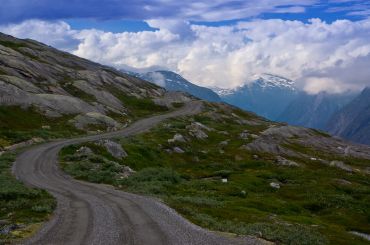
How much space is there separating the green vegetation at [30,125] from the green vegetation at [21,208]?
52.8 m

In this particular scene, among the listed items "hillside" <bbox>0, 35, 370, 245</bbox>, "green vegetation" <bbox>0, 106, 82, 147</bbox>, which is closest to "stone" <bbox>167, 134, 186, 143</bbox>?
"hillside" <bbox>0, 35, 370, 245</bbox>

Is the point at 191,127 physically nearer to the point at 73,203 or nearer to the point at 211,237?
the point at 73,203

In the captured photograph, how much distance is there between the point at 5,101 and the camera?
140 meters

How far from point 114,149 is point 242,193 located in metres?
33.4

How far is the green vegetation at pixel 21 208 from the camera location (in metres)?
34.4

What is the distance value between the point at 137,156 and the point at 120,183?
33858mm

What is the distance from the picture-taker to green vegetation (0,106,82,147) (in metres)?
111

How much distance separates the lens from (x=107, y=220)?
3800 centimetres

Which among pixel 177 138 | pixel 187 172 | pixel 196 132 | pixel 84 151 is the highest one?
pixel 196 132

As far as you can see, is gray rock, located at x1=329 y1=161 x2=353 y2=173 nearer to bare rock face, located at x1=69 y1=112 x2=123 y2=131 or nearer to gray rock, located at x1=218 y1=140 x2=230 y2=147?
gray rock, located at x1=218 y1=140 x2=230 y2=147

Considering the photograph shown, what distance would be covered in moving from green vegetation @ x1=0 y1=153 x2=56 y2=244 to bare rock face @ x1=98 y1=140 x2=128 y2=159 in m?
36.0

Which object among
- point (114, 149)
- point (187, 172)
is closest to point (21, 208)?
point (114, 149)

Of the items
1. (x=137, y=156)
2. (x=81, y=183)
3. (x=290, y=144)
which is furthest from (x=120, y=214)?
(x=290, y=144)

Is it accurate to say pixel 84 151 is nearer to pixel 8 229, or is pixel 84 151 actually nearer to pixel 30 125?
pixel 30 125
